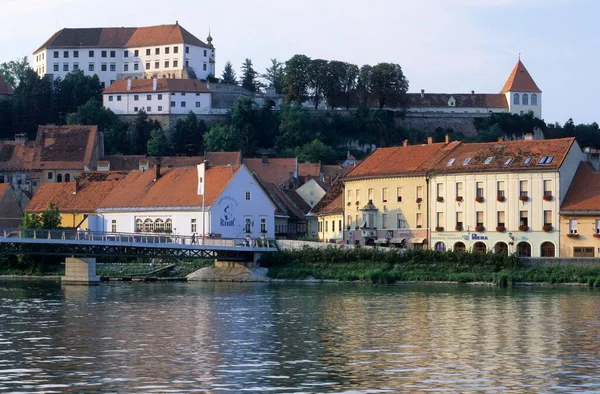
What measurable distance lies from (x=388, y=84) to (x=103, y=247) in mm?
88454

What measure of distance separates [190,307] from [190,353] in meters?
18.0

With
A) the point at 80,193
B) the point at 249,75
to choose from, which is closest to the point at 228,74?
the point at 249,75

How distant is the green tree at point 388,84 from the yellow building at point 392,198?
71.0m

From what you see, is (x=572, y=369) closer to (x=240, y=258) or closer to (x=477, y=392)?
(x=477, y=392)

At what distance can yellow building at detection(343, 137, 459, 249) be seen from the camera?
8538cm

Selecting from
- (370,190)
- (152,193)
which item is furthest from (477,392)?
(152,193)

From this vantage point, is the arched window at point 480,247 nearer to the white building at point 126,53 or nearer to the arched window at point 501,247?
the arched window at point 501,247

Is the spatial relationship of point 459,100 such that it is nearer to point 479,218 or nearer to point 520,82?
point 520,82

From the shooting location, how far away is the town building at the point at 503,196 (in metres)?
78.6

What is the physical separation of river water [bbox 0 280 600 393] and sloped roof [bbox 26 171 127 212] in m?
34.6

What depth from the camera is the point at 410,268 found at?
Answer: 7688 cm

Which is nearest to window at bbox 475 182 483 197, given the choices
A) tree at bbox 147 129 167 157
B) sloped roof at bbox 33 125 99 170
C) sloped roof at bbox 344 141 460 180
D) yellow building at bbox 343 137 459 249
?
yellow building at bbox 343 137 459 249

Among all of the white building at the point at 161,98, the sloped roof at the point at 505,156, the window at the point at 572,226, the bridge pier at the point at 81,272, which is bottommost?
the bridge pier at the point at 81,272

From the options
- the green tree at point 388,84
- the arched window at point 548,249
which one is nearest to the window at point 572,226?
the arched window at point 548,249
